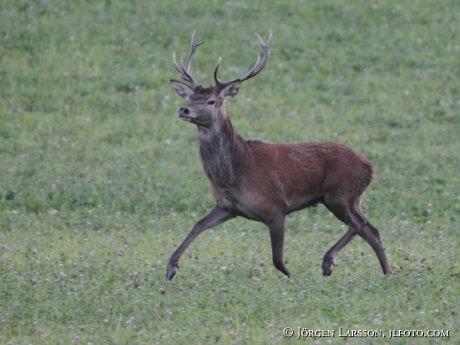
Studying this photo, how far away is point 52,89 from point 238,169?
808 centimetres

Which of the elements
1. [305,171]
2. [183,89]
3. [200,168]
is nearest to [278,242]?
[305,171]

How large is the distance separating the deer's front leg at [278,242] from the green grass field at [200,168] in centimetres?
18

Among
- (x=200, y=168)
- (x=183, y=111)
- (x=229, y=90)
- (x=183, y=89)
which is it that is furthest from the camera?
(x=200, y=168)

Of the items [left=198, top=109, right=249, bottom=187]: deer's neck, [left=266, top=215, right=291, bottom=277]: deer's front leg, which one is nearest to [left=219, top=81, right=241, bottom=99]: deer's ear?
[left=198, top=109, right=249, bottom=187]: deer's neck

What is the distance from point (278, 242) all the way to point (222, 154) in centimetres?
99

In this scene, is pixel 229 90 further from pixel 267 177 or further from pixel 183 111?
pixel 267 177

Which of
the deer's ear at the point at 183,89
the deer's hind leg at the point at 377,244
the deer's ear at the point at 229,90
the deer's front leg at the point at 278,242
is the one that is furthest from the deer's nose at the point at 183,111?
the deer's hind leg at the point at 377,244

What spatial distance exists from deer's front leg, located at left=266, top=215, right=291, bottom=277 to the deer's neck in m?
0.53

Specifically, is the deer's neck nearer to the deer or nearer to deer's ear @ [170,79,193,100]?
the deer

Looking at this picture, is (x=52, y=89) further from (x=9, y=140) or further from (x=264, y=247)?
(x=264, y=247)

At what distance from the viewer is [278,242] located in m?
8.20

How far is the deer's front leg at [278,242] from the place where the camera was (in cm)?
813

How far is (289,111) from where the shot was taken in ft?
49.8

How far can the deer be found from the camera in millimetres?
8234
